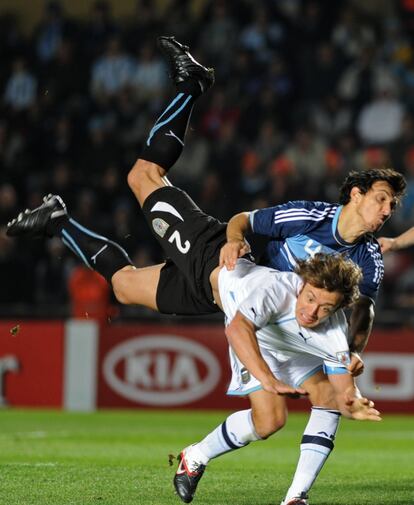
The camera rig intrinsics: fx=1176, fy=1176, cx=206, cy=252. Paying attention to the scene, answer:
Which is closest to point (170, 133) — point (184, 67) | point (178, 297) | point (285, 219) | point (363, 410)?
point (184, 67)

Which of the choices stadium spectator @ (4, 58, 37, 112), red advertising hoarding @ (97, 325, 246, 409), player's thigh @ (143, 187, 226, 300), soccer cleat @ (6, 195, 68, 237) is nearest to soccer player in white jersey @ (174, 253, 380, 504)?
player's thigh @ (143, 187, 226, 300)

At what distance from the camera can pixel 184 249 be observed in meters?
7.60

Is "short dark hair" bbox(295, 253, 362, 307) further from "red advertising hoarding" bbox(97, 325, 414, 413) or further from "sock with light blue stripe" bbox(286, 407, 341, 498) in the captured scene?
"red advertising hoarding" bbox(97, 325, 414, 413)

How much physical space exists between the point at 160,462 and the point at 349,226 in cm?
304

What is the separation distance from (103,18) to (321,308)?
1293 centimetres

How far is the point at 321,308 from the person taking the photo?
6.12 metres

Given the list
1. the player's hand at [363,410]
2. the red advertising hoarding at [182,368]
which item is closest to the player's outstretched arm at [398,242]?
the player's hand at [363,410]

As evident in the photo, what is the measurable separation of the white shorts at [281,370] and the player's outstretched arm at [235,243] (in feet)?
1.76

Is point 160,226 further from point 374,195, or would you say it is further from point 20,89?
point 20,89

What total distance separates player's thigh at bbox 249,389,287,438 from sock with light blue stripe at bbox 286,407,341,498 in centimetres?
19

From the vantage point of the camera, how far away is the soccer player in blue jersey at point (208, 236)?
22.4 ft

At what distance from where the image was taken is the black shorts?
7.41 meters

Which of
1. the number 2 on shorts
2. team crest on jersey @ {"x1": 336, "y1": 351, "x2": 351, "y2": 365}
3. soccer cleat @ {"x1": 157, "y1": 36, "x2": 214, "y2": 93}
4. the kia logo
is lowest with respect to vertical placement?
the kia logo

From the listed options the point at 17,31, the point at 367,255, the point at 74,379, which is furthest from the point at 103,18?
the point at 367,255
